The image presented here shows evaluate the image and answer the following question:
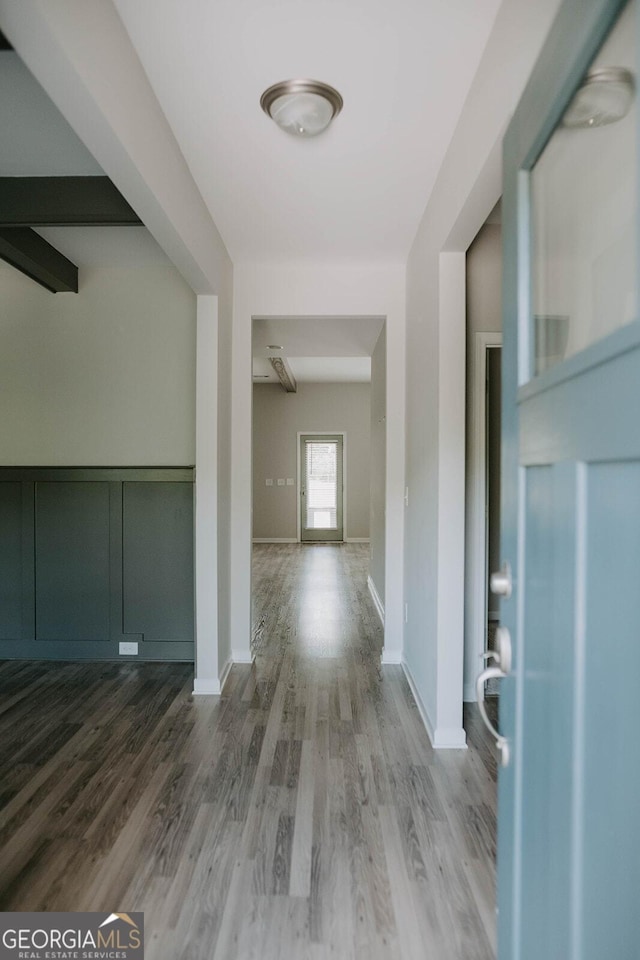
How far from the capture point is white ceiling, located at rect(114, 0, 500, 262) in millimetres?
1655

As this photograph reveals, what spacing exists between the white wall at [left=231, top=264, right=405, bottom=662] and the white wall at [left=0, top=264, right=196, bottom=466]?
38 cm

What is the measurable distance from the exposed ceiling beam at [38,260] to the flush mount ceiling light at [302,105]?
72.5 inches

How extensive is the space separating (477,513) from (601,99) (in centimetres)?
262

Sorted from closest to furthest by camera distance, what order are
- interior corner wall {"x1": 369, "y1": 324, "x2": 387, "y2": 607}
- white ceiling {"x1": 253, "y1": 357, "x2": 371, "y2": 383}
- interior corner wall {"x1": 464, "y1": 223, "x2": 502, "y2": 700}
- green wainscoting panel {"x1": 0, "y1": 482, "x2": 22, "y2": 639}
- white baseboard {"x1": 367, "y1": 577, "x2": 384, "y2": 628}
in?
interior corner wall {"x1": 464, "y1": 223, "x2": 502, "y2": 700}, green wainscoting panel {"x1": 0, "y1": 482, "x2": 22, "y2": 639}, white baseboard {"x1": 367, "y1": 577, "x2": 384, "y2": 628}, interior corner wall {"x1": 369, "y1": 324, "x2": 387, "y2": 607}, white ceiling {"x1": 253, "y1": 357, "x2": 371, "y2": 383}

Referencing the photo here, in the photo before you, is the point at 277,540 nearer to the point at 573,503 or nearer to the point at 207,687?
the point at 207,687

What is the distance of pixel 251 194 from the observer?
2773 millimetres

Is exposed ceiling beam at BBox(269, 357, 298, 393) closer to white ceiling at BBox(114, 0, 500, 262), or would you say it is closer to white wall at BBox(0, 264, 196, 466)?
white wall at BBox(0, 264, 196, 466)

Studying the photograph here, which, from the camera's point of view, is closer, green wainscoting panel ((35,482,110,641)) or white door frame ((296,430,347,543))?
green wainscoting panel ((35,482,110,641))

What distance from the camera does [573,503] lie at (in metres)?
0.77

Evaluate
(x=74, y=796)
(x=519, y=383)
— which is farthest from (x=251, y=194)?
(x=74, y=796)

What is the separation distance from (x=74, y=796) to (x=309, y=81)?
2.76 metres

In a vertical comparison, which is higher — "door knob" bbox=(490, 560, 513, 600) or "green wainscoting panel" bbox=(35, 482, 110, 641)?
"door knob" bbox=(490, 560, 513, 600)

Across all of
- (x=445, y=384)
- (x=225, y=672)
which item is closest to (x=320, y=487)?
(x=225, y=672)

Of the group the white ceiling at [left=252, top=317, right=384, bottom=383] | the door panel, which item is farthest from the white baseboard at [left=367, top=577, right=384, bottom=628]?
the door panel
